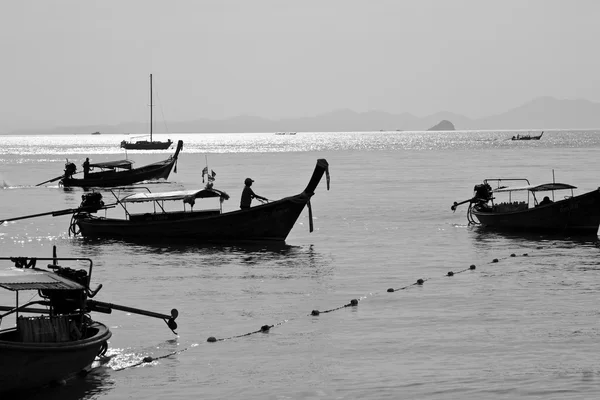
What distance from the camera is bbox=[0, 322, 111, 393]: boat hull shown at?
49.1 feet

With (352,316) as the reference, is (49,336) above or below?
above

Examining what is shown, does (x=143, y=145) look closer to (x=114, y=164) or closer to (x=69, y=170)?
(x=69, y=170)

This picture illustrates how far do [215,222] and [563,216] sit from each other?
1430 cm

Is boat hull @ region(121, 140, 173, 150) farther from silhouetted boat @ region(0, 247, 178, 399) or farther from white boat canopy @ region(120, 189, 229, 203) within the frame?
silhouetted boat @ region(0, 247, 178, 399)

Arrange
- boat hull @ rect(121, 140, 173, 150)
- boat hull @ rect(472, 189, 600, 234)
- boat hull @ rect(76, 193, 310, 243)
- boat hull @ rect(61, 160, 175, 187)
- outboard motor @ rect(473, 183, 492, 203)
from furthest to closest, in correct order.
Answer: boat hull @ rect(121, 140, 173, 150) < boat hull @ rect(61, 160, 175, 187) < outboard motor @ rect(473, 183, 492, 203) < boat hull @ rect(472, 189, 600, 234) < boat hull @ rect(76, 193, 310, 243)

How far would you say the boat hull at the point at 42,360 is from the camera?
15.0 meters

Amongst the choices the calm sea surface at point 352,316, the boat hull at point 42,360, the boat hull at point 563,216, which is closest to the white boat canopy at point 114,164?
the calm sea surface at point 352,316

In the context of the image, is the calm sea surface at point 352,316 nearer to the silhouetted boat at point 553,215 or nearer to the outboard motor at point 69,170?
the silhouetted boat at point 553,215

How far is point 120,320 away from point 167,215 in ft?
51.5

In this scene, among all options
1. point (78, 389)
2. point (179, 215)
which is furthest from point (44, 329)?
point (179, 215)

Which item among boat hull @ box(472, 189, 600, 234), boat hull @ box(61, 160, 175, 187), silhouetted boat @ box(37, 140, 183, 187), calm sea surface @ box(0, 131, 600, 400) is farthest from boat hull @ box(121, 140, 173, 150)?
boat hull @ box(472, 189, 600, 234)

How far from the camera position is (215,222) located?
35.9m

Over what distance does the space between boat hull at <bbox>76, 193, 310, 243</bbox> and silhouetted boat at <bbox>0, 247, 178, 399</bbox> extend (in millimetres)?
17953

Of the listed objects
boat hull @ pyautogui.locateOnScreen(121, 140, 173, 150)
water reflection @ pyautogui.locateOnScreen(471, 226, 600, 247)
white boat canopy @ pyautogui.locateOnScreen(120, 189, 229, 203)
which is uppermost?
boat hull @ pyautogui.locateOnScreen(121, 140, 173, 150)
